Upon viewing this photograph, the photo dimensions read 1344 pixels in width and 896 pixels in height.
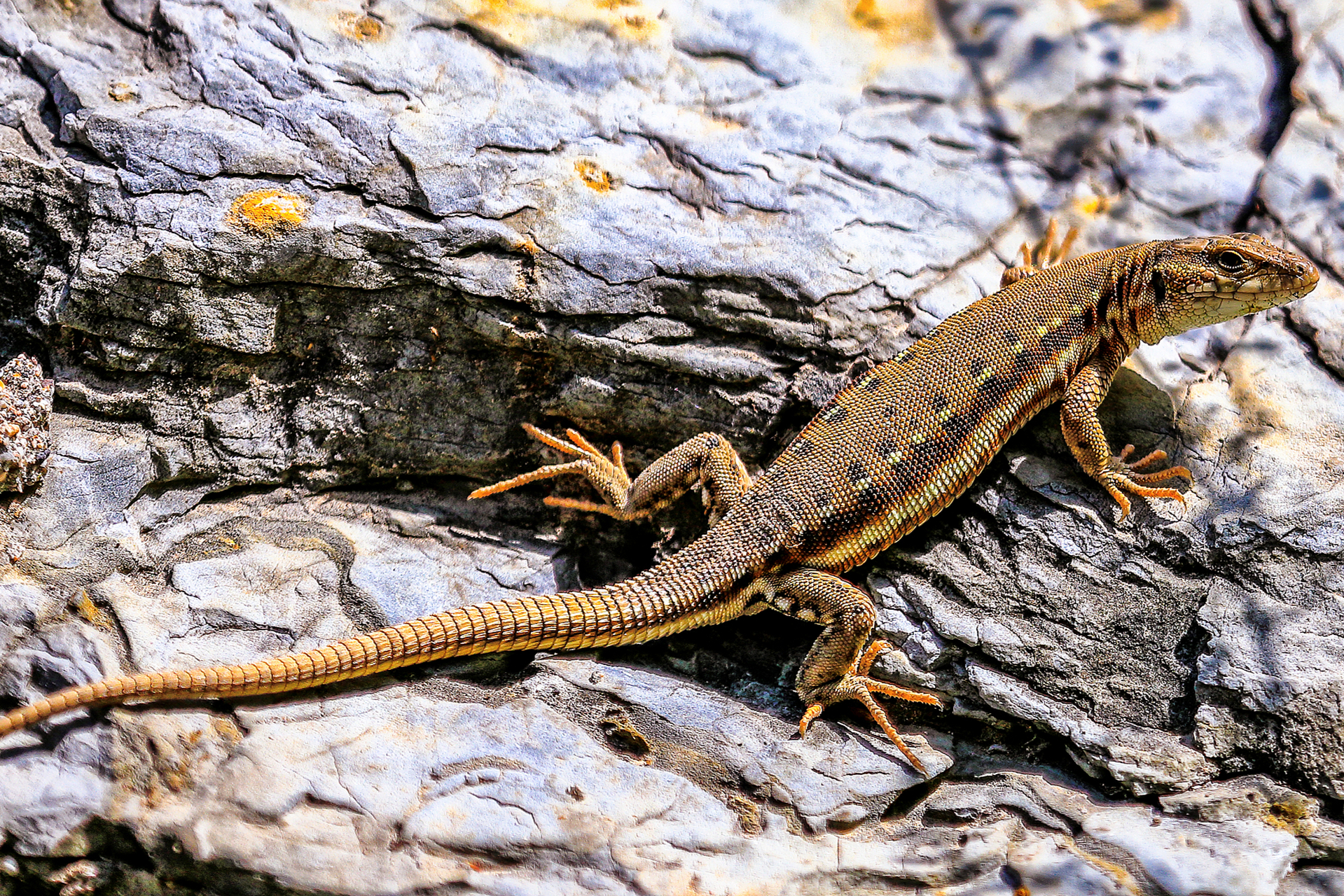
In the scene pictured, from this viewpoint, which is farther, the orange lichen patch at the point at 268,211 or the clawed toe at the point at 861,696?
the orange lichen patch at the point at 268,211

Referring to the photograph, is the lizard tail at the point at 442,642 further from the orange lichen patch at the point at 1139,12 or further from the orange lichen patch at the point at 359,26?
the orange lichen patch at the point at 1139,12

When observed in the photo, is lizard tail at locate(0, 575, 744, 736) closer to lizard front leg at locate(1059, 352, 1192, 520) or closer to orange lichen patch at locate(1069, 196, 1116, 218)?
lizard front leg at locate(1059, 352, 1192, 520)

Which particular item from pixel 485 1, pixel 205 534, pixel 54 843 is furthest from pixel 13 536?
pixel 485 1

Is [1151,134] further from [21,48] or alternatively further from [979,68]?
[21,48]

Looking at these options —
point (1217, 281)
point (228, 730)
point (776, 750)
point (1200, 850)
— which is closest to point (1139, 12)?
point (1217, 281)

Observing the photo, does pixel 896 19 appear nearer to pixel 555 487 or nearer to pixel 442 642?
pixel 555 487

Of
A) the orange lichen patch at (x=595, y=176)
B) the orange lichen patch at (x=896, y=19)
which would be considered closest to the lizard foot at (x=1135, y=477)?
the orange lichen patch at (x=595, y=176)
